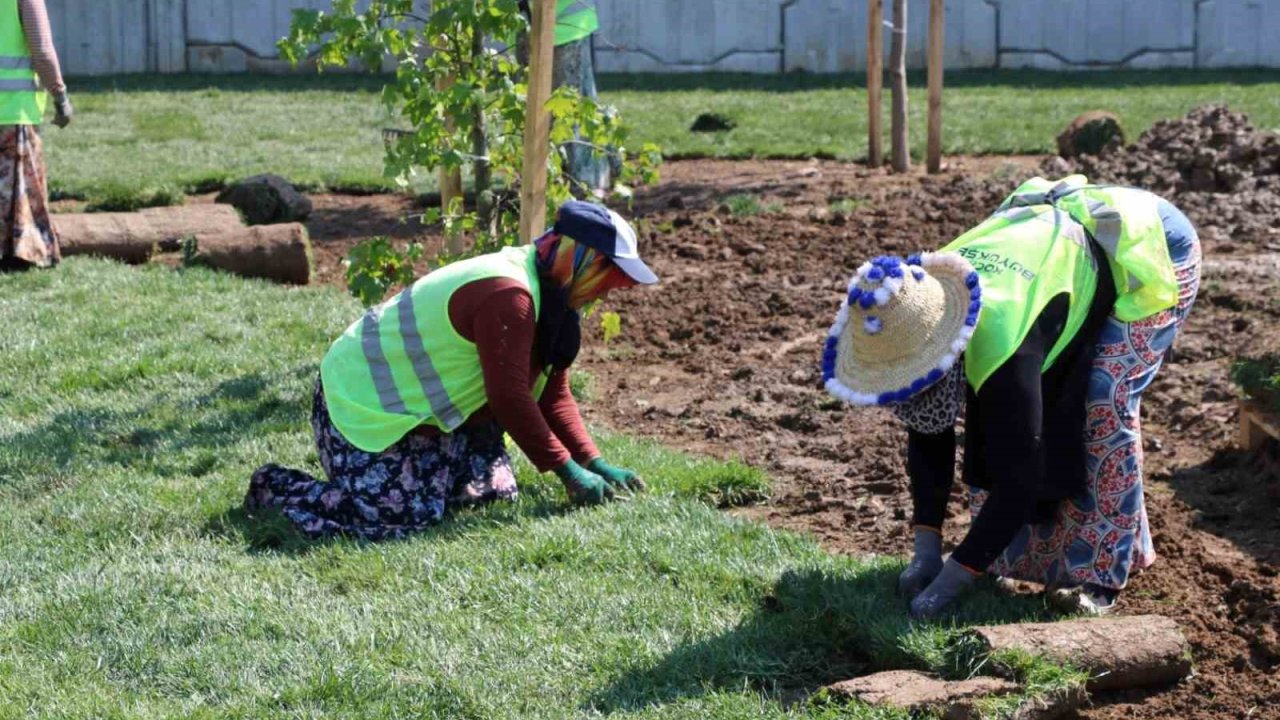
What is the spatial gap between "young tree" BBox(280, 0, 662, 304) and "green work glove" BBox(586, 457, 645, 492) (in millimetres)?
1601

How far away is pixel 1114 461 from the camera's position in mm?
4641

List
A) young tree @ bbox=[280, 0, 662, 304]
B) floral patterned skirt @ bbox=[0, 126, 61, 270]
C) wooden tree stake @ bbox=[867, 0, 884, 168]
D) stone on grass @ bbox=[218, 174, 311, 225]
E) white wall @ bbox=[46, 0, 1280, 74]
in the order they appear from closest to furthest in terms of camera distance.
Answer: young tree @ bbox=[280, 0, 662, 304] → floral patterned skirt @ bbox=[0, 126, 61, 270] → stone on grass @ bbox=[218, 174, 311, 225] → wooden tree stake @ bbox=[867, 0, 884, 168] → white wall @ bbox=[46, 0, 1280, 74]

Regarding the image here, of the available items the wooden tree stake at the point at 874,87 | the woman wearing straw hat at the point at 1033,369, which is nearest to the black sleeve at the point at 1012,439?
the woman wearing straw hat at the point at 1033,369

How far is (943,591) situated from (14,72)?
6.92 m

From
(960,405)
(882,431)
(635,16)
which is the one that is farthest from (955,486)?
(635,16)

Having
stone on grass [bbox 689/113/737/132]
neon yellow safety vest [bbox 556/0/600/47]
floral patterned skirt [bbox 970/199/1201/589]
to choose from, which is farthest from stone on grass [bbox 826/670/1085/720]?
stone on grass [bbox 689/113/737/132]

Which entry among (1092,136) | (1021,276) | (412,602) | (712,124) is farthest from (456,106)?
(712,124)

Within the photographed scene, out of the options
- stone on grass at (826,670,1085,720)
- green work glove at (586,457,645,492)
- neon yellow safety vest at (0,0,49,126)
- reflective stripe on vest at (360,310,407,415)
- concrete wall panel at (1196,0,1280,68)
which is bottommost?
stone on grass at (826,670,1085,720)

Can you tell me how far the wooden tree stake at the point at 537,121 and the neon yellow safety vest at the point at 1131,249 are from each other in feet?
8.26

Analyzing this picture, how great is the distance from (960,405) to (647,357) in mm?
3876

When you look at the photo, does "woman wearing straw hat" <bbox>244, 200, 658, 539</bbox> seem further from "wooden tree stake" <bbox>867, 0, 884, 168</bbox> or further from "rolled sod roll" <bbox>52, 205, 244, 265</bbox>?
"wooden tree stake" <bbox>867, 0, 884, 168</bbox>

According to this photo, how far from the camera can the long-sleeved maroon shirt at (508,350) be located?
5.29m

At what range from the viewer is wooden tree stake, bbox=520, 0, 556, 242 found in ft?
21.2

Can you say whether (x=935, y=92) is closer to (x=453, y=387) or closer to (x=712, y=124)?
(x=712, y=124)
